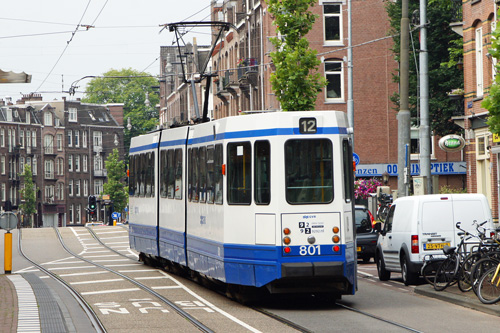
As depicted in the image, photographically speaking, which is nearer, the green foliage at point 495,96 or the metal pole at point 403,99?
the green foliage at point 495,96

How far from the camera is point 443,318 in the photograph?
13883 millimetres

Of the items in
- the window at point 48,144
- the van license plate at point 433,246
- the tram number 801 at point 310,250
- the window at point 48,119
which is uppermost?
the window at point 48,119

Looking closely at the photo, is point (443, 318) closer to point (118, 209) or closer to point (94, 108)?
point (118, 209)

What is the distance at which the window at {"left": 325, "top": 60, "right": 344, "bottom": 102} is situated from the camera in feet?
165

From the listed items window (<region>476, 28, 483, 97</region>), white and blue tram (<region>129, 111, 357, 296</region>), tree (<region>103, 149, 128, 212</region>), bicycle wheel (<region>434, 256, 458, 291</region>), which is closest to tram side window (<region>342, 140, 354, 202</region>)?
white and blue tram (<region>129, 111, 357, 296</region>)

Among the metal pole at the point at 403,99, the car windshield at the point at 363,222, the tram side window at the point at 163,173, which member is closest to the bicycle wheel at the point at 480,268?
the tram side window at the point at 163,173

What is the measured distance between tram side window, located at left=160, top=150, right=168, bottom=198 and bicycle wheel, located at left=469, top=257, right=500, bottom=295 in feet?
27.3

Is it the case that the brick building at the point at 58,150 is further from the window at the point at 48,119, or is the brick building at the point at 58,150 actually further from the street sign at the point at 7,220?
the street sign at the point at 7,220

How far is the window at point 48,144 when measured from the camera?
377 feet

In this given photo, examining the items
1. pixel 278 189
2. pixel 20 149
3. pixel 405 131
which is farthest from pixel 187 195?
pixel 20 149

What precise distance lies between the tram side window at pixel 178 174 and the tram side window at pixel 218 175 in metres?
3.67

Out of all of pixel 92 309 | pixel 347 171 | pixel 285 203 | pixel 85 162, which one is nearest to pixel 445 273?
pixel 347 171

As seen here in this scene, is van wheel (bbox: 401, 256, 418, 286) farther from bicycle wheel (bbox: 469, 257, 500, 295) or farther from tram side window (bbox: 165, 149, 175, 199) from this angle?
tram side window (bbox: 165, 149, 175, 199)

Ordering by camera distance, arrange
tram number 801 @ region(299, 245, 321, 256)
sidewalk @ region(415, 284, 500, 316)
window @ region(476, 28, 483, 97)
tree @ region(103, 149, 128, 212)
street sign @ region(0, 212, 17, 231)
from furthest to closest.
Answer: tree @ region(103, 149, 128, 212) → window @ region(476, 28, 483, 97) → street sign @ region(0, 212, 17, 231) → tram number 801 @ region(299, 245, 321, 256) → sidewalk @ region(415, 284, 500, 316)
